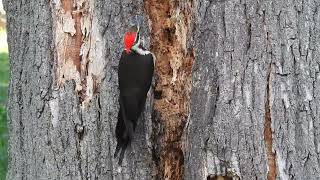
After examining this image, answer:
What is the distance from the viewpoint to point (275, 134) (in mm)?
2318

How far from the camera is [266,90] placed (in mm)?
2320

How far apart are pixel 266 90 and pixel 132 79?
0.55m

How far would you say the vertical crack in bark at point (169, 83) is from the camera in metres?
2.57

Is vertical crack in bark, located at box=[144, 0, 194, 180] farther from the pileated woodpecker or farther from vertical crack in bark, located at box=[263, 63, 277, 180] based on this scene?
vertical crack in bark, located at box=[263, 63, 277, 180]

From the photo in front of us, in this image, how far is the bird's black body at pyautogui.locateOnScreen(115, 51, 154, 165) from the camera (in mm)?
2432

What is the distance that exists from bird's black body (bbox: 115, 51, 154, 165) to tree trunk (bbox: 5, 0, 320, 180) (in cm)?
8

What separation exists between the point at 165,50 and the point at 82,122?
481mm

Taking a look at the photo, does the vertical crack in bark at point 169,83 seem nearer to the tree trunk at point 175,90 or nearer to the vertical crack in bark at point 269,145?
the tree trunk at point 175,90

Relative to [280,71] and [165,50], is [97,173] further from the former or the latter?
[280,71]

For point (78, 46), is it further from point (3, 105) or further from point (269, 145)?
point (3, 105)

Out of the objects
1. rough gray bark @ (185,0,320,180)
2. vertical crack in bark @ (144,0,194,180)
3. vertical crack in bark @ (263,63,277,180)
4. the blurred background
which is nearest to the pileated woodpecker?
vertical crack in bark @ (144,0,194,180)

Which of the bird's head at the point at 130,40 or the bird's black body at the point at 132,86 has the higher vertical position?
the bird's head at the point at 130,40

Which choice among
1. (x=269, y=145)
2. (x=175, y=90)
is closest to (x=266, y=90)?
(x=269, y=145)

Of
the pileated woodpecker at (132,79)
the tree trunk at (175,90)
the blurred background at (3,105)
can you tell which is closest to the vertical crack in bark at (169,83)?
the tree trunk at (175,90)
